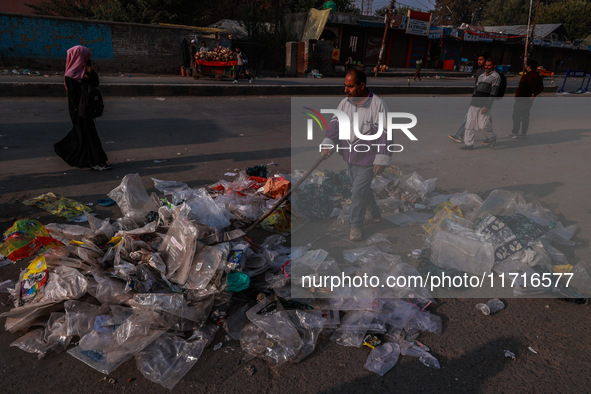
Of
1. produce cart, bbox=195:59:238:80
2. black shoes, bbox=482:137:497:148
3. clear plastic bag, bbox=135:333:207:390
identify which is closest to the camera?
clear plastic bag, bbox=135:333:207:390

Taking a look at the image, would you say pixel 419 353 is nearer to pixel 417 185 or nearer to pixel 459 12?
pixel 417 185

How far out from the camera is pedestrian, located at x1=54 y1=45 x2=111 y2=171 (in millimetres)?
4531

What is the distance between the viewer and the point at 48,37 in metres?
13.9

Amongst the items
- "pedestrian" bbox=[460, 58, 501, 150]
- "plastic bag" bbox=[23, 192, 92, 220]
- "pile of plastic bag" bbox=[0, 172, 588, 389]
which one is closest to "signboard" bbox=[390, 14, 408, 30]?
"pedestrian" bbox=[460, 58, 501, 150]

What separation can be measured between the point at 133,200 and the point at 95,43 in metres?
13.7

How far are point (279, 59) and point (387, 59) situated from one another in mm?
11474

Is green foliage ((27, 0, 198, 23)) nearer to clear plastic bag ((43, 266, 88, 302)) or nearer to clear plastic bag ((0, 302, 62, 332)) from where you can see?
clear plastic bag ((43, 266, 88, 302))

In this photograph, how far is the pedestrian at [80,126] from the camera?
4.53m

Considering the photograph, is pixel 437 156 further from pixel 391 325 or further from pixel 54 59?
pixel 54 59

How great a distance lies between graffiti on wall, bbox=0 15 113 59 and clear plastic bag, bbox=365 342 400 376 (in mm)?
15786

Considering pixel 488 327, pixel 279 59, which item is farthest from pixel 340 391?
pixel 279 59

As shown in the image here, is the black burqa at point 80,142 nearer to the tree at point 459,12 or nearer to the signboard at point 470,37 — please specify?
the signboard at point 470,37

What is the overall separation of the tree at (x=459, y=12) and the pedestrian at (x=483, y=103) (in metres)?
49.8

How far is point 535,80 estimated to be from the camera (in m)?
7.32
